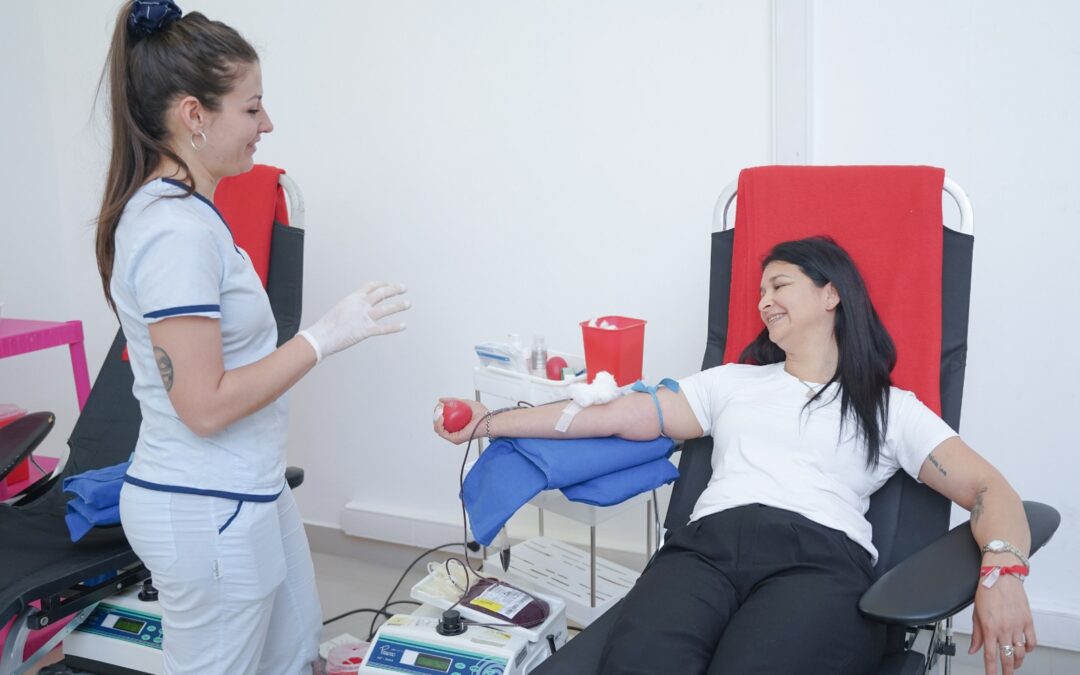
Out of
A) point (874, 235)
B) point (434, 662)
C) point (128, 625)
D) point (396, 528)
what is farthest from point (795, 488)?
point (396, 528)

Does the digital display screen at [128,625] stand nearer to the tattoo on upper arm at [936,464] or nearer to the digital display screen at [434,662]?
the digital display screen at [434,662]

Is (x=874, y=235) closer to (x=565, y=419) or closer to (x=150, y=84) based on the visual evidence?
(x=565, y=419)

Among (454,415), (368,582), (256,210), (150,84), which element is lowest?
(368,582)

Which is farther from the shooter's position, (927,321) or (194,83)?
(927,321)

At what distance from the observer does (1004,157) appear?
6.48 feet

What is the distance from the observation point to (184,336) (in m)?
1.25

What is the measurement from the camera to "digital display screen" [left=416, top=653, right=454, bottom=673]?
1.59 meters

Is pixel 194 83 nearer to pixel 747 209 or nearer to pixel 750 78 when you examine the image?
pixel 747 209

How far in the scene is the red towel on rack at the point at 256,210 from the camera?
2.13m

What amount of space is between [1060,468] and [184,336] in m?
1.92

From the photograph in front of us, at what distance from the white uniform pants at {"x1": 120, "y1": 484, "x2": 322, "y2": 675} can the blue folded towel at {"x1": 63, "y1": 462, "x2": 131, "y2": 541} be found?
278 millimetres

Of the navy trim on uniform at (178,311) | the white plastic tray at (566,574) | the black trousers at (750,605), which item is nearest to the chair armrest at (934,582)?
the black trousers at (750,605)

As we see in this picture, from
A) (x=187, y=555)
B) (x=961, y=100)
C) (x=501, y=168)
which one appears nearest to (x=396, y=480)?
(x=501, y=168)

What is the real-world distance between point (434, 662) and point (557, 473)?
42 cm
